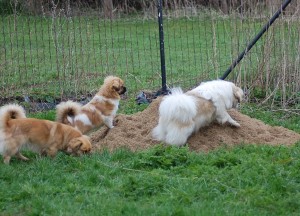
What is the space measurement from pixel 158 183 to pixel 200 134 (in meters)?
2.40

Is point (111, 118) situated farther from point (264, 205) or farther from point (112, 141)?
point (264, 205)

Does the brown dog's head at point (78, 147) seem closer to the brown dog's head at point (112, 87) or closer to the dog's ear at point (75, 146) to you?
the dog's ear at point (75, 146)

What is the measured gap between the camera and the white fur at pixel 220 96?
9281 millimetres

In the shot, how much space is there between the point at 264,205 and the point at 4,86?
25.5ft

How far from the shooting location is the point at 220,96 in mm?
9359

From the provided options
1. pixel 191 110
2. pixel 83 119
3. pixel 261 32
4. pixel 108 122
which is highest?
pixel 261 32

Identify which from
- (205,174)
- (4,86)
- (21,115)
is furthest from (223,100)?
(4,86)

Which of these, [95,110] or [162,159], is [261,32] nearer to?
[95,110]

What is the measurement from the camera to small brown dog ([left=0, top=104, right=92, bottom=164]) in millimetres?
8102

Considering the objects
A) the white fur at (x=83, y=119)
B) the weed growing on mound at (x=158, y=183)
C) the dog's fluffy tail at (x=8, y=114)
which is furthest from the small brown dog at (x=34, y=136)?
the white fur at (x=83, y=119)

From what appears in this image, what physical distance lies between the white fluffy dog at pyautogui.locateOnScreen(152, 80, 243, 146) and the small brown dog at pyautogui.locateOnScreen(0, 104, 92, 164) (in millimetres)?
1183

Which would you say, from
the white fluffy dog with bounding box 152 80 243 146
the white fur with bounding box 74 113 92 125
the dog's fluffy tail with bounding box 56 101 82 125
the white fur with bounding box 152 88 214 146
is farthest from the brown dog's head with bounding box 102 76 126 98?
the white fur with bounding box 152 88 214 146

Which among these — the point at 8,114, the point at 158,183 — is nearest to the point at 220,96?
the point at 158,183

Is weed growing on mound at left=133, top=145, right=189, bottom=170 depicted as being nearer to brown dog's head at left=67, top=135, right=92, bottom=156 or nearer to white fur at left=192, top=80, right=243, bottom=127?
brown dog's head at left=67, top=135, right=92, bottom=156
